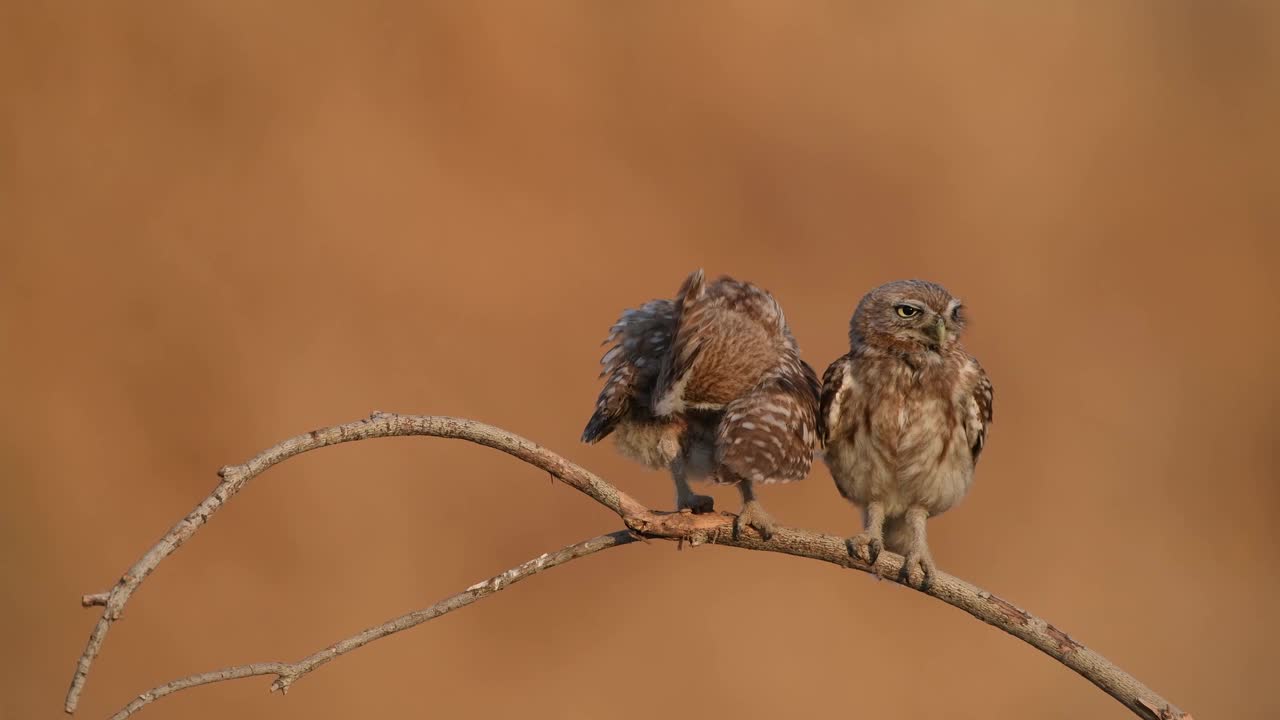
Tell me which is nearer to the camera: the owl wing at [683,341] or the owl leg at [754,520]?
the owl leg at [754,520]

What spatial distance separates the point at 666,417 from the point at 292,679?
105 cm

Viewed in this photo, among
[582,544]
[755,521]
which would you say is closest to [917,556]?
[755,521]

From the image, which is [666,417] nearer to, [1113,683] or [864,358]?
[864,358]

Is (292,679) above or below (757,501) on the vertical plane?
below

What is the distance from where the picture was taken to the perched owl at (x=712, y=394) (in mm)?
2370

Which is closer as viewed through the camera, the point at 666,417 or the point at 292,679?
the point at 292,679

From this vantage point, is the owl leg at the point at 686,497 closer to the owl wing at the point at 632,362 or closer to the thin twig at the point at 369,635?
the owl wing at the point at 632,362

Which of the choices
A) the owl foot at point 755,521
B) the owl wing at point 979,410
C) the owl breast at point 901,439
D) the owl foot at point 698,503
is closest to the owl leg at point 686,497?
the owl foot at point 698,503

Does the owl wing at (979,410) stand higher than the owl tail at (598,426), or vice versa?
the owl wing at (979,410)

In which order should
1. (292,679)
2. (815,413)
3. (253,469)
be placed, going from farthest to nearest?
1. (815,413)
2. (292,679)
3. (253,469)

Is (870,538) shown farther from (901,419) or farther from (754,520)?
(754,520)

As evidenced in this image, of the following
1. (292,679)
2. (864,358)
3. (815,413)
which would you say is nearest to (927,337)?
(864,358)

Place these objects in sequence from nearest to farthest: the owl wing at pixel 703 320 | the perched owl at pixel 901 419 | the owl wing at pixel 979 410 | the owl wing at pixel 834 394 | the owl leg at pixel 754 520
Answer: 1. the owl leg at pixel 754 520
2. the owl wing at pixel 703 320
3. the perched owl at pixel 901 419
4. the owl wing at pixel 834 394
5. the owl wing at pixel 979 410

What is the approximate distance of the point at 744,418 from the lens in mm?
2395
